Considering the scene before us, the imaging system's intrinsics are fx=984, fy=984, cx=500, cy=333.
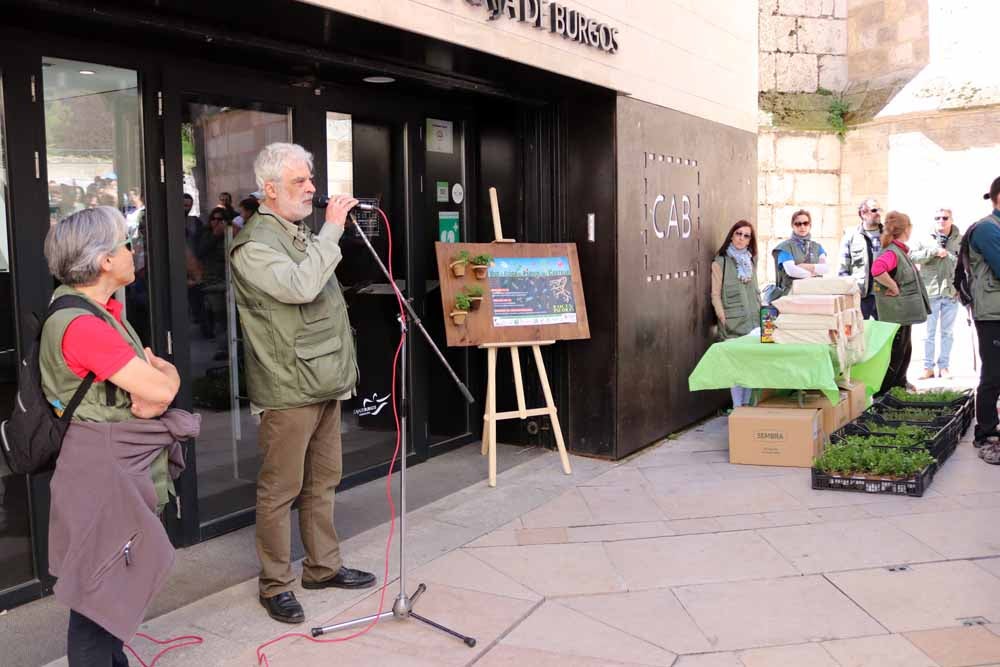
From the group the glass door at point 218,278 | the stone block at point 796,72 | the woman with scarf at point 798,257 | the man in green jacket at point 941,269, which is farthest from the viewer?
the stone block at point 796,72

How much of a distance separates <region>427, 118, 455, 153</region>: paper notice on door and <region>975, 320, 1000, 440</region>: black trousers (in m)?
3.67

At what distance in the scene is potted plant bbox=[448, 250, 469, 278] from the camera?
5.81 metres

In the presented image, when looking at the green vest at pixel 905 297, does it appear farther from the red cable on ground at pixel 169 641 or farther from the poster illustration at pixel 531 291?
the red cable on ground at pixel 169 641

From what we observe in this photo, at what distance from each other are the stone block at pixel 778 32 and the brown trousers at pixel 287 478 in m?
11.9

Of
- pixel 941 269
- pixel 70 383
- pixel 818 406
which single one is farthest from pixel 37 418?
pixel 941 269

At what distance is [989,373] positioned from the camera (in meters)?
6.42

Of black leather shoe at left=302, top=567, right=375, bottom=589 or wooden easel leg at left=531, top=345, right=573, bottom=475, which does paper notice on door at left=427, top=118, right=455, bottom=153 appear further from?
black leather shoe at left=302, top=567, right=375, bottom=589

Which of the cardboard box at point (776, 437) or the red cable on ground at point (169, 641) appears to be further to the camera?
the cardboard box at point (776, 437)

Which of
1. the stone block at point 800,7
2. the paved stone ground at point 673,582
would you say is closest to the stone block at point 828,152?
the stone block at point 800,7

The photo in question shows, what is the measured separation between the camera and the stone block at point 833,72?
14445 mm

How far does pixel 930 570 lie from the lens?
14.7 ft

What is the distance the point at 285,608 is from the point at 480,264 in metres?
2.56

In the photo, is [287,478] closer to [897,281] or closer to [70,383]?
[70,383]

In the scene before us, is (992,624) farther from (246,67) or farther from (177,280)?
(246,67)
